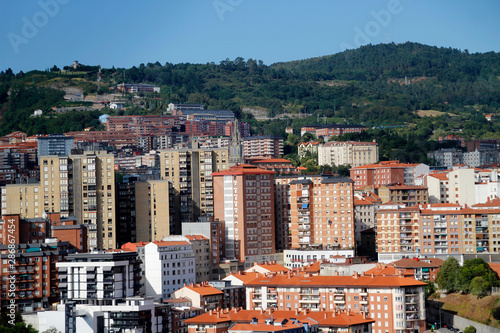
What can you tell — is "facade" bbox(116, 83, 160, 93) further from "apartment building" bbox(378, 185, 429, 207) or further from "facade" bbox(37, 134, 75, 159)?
"apartment building" bbox(378, 185, 429, 207)

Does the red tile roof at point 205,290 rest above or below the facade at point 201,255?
below

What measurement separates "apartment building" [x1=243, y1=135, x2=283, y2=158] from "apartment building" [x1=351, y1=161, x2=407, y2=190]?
23802 millimetres

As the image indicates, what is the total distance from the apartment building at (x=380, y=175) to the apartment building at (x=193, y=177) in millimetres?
18355

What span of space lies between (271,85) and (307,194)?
9450 cm

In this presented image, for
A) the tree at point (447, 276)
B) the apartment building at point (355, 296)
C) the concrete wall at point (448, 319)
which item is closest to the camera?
the apartment building at point (355, 296)

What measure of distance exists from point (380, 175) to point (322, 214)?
860 inches

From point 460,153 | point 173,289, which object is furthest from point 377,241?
point 460,153

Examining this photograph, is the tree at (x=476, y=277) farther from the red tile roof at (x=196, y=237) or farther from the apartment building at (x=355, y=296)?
the red tile roof at (x=196, y=237)

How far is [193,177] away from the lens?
227 ft

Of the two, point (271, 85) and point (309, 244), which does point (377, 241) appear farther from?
point (271, 85)

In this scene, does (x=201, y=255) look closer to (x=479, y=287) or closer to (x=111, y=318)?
(x=111, y=318)

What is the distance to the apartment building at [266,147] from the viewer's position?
10969 centimetres

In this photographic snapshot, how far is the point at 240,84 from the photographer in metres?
161

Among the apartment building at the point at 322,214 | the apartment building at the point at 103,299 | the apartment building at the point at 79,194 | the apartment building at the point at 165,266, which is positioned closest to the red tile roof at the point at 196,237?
the apartment building at the point at 165,266
